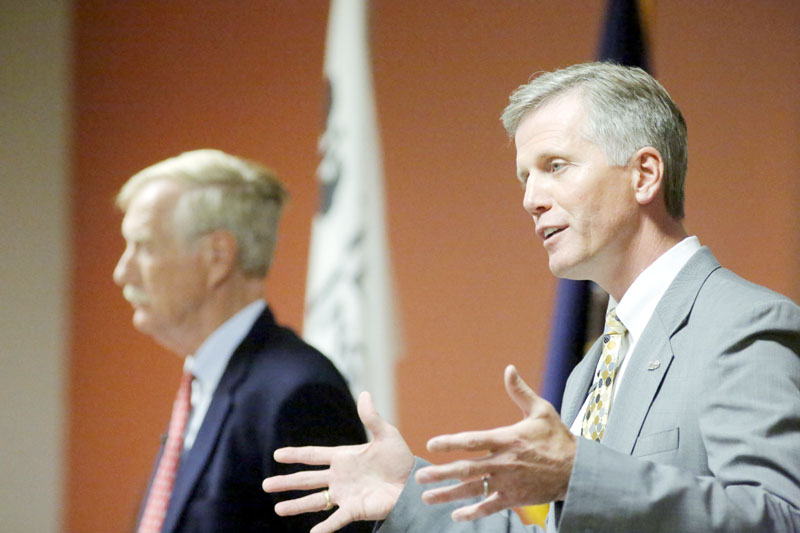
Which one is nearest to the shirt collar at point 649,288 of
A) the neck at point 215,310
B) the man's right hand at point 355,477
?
the man's right hand at point 355,477

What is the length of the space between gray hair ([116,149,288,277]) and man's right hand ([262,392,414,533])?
1.35 m

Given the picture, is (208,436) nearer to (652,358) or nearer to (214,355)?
(214,355)

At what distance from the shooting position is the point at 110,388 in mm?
4324

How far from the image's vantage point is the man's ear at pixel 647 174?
1571 mm

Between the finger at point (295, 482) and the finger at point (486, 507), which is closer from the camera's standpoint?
the finger at point (486, 507)

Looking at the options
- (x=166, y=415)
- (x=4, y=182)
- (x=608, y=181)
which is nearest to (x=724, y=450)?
(x=608, y=181)

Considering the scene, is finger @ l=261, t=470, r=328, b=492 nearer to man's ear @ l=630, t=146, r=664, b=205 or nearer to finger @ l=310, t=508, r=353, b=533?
finger @ l=310, t=508, r=353, b=533

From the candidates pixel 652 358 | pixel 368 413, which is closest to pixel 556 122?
pixel 652 358

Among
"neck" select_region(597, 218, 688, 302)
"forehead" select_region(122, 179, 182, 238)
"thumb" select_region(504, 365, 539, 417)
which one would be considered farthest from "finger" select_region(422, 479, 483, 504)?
"forehead" select_region(122, 179, 182, 238)

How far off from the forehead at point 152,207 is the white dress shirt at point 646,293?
1602mm

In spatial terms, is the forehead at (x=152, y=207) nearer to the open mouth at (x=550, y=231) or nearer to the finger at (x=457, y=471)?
the open mouth at (x=550, y=231)

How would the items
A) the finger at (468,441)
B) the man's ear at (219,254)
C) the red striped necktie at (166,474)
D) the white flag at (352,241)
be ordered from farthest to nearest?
the white flag at (352,241)
the man's ear at (219,254)
the red striped necktie at (166,474)
the finger at (468,441)

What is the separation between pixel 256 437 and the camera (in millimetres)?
2338

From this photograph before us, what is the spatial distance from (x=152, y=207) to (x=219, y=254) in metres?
0.24
